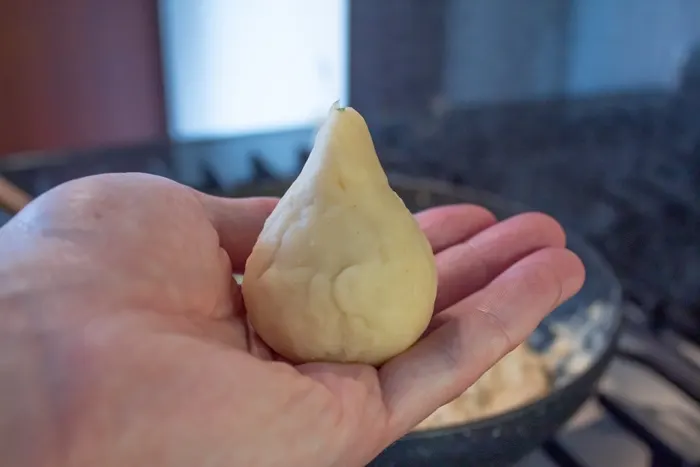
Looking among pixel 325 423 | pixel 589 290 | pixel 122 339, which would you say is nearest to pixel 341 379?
pixel 325 423

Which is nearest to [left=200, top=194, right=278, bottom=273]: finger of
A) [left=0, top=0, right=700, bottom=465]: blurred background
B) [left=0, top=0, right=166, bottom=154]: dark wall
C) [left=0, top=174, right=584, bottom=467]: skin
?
[left=0, top=174, right=584, bottom=467]: skin

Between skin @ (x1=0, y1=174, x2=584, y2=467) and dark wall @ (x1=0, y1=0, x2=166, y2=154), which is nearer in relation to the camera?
skin @ (x1=0, y1=174, x2=584, y2=467)

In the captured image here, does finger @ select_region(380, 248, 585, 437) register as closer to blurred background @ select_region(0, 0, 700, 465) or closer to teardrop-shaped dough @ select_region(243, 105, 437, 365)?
teardrop-shaped dough @ select_region(243, 105, 437, 365)

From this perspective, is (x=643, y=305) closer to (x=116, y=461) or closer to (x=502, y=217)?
(x=502, y=217)

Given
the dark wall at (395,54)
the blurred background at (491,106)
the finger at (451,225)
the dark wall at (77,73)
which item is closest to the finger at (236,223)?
the finger at (451,225)

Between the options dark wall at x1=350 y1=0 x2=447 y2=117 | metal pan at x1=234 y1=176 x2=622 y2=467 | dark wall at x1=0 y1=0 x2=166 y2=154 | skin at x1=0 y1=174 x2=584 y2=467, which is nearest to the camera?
skin at x1=0 y1=174 x2=584 y2=467

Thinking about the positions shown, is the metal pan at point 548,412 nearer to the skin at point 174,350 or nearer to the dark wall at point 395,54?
the skin at point 174,350
